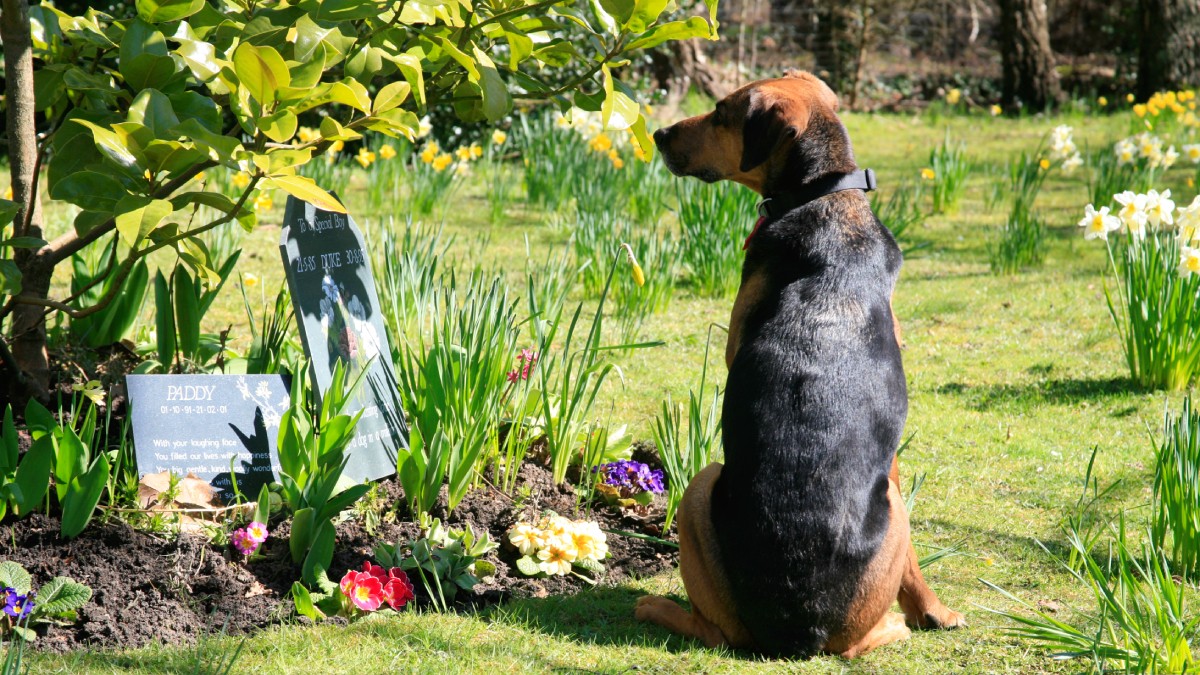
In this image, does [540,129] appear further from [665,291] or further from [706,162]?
Result: [706,162]

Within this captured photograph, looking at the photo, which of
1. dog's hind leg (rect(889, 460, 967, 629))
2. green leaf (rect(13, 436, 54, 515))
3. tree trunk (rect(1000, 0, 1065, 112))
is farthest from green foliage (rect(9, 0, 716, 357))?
tree trunk (rect(1000, 0, 1065, 112))

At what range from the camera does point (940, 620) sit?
119 inches

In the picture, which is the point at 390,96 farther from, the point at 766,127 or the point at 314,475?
the point at 766,127

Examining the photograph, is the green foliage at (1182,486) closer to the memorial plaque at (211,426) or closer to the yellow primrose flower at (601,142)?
the memorial plaque at (211,426)

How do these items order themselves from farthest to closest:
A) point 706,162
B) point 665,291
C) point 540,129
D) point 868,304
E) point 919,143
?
point 919,143, point 540,129, point 665,291, point 706,162, point 868,304

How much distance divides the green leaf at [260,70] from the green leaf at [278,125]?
0.04 metres

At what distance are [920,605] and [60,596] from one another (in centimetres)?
227

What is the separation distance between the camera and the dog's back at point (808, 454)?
2.65m

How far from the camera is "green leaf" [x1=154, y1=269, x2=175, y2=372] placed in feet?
Result: 11.7

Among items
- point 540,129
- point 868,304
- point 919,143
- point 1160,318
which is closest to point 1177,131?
point 919,143

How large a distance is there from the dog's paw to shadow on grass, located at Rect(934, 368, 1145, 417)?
232cm

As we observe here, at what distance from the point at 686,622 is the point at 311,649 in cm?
99

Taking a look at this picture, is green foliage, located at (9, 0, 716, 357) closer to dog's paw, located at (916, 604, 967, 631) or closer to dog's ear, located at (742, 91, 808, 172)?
dog's ear, located at (742, 91, 808, 172)

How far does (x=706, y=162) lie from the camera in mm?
3604
